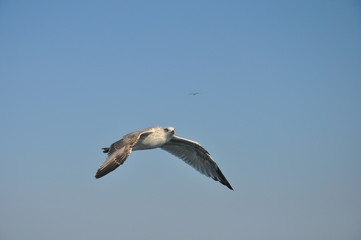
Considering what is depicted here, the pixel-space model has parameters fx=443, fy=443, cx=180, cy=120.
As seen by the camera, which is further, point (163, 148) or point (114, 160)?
point (163, 148)

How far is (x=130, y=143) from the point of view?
19.3 meters

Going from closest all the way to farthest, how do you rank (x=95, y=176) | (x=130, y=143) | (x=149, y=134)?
(x=95, y=176) → (x=130, y=143) → (x=149, y=134)

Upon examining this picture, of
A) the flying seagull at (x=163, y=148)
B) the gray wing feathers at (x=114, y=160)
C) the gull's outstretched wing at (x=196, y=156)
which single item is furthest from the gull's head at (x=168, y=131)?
the gray wing feathers at (x=114, y=160)

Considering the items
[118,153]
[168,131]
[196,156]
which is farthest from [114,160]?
[196,156]

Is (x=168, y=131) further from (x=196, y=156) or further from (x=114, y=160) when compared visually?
(x=114, y=160)

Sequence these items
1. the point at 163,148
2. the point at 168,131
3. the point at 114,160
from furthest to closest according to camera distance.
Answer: the point at 163,148 → the point at 168,131 → the point at 114,160

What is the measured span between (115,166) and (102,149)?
17.0 feet

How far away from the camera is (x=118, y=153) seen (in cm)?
→ 1847

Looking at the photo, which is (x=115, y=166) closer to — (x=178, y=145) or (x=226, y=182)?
(x=178, y=145)

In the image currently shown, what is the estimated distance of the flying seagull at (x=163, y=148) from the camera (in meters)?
18.2

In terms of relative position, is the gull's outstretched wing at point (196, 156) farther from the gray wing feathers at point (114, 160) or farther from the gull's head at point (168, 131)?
the gray wing feathers at point (114, 160)

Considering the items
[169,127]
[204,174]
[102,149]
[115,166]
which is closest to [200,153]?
[204,174]

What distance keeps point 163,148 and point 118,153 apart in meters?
6.81

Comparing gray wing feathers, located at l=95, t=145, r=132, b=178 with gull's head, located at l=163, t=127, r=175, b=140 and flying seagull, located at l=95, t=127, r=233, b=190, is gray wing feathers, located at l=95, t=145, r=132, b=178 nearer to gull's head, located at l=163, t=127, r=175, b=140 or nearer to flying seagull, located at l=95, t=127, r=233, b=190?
flying seagull, located at l=95, t=127, r=233, b=190
